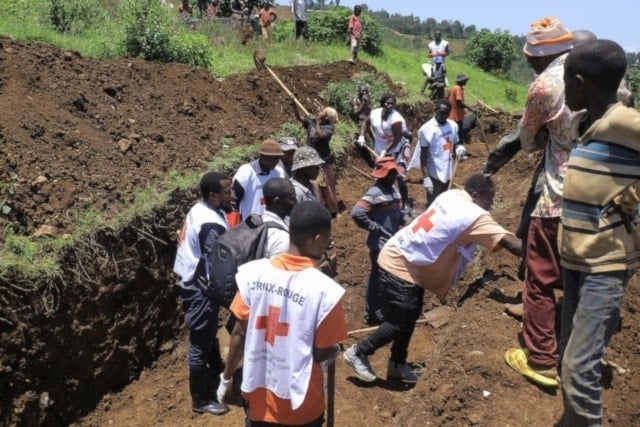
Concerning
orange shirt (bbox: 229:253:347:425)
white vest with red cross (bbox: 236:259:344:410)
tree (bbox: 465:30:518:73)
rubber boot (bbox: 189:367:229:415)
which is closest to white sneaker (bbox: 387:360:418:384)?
rubber boot (bbox: 189:367:229:415)

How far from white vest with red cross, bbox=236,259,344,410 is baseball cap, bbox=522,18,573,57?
1.99 meters

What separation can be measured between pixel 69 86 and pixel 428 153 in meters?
4.73

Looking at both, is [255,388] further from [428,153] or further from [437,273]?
[428,153]

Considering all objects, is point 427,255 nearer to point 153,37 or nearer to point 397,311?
point 397,311

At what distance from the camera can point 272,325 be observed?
282 cm

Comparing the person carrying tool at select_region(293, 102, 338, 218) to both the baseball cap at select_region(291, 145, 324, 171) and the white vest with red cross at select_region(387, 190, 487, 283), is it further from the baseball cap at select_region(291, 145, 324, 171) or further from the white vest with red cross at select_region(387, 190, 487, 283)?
the white vest with red cross at select_region(387, 190, 487, 283)

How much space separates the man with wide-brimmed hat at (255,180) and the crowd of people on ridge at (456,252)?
0.01 meters

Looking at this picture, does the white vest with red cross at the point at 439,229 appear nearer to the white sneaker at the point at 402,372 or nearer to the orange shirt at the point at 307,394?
the white sneaker at the point at 402,372

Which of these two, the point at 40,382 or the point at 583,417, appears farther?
the point at 40,382

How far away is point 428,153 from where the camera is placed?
24.3ft

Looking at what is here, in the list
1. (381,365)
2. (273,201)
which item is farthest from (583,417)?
(381,365)

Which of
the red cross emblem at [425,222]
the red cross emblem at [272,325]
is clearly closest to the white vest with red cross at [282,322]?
the red cross emblem at [272,325]

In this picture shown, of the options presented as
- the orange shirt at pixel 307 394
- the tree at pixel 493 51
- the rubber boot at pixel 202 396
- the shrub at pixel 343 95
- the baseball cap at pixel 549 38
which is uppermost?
the baseball cap at pixel 549 38

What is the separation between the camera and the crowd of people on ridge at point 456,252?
8.60ft
